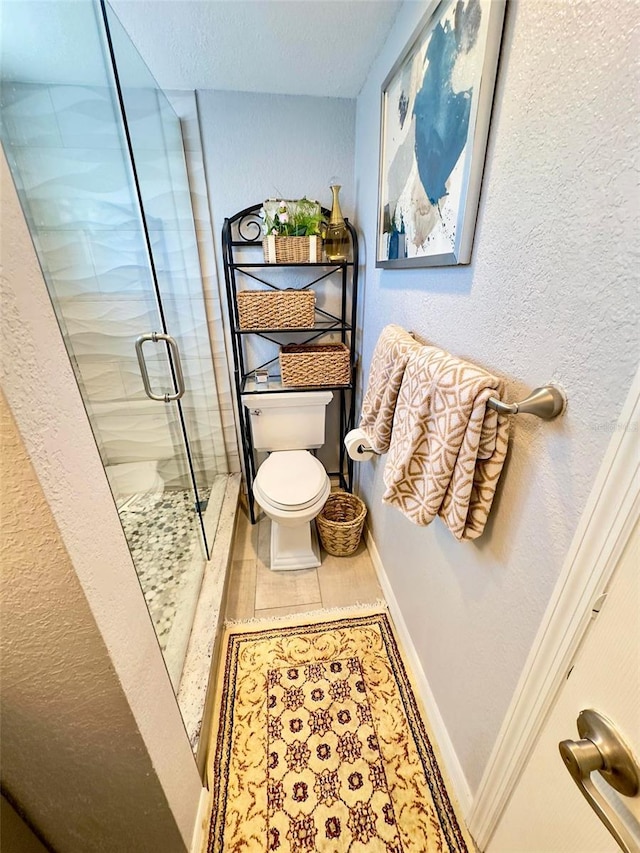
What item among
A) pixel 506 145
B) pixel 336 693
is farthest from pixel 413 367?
pixel 336 693

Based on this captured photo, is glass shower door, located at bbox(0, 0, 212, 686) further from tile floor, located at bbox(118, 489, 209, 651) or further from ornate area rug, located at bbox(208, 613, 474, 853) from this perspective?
ornate area rug, located at bbox(208, 613, 474, 853)

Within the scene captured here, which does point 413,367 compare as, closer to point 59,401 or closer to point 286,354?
point 59,401

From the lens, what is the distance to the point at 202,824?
3.11 feet

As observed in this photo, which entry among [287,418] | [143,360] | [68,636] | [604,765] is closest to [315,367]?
[287,418]

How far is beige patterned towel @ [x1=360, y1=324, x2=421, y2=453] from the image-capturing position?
101cm

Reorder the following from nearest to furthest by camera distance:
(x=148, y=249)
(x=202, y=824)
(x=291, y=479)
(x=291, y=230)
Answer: (x=202, y=824), (x=148, y=249), (x=291, y=230), (x=291, y=479)

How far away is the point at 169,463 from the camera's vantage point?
194 cm

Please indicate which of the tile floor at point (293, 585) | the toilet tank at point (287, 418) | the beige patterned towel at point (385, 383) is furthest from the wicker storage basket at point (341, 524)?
the beige patterned towel at point (385, 383)

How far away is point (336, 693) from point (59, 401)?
135 cm

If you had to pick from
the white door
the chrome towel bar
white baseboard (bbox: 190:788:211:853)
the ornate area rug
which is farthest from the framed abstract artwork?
white baseboard (bbox: 190:788:211:853)

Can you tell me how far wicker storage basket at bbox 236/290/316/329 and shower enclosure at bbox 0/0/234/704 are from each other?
1.18ft

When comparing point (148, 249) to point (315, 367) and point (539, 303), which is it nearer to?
point (315, 367)

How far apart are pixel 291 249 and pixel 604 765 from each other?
1799 mm

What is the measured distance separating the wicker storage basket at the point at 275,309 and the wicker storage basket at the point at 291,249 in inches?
5.6
